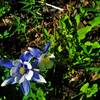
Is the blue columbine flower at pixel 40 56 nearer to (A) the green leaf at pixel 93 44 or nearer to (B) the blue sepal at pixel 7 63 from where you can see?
(B) the blue sepal at pixel 7 63

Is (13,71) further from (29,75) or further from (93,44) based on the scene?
(93,44)

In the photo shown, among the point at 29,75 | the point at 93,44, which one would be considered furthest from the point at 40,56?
the point at 93,44

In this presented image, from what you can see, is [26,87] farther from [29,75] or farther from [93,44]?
[93,44]

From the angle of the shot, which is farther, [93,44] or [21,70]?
[93,44]

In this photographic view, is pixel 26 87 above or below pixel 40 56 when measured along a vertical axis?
below

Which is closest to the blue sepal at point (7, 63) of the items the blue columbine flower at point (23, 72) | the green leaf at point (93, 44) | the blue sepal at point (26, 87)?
the blue columbine flower at point (23, 72)

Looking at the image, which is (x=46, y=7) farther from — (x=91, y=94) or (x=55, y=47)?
(x=91, y=94)

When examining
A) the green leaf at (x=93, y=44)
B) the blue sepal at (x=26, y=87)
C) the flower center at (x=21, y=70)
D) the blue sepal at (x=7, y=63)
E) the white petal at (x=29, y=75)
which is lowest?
the blue sepal at (x=26, y=87)

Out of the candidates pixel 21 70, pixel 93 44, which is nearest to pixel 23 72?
pixel 21 70

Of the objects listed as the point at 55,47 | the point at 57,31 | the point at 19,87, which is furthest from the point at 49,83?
the point at 57,31
